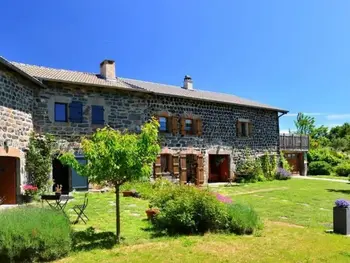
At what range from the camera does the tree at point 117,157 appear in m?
7.24

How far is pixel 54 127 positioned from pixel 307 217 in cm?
1141

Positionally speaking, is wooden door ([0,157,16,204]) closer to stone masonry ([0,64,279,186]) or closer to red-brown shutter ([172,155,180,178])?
stone masonry ([0,64,279,186])

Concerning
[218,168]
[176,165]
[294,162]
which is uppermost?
[176,165]

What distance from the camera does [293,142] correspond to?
27.0 m

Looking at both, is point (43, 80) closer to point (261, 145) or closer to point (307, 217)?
point (307, 217)

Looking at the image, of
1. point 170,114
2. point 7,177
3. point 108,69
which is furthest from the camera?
point 170,114

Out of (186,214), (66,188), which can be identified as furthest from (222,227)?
(66,188)

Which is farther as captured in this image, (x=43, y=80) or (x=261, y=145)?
(x=261, y=145)

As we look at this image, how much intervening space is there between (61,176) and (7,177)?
283 cm

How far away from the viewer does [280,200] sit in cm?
1391

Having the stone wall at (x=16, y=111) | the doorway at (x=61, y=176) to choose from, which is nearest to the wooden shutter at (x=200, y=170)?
the doorway at (x=61, y=176)

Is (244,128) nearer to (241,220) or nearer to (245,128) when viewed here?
(245,128)

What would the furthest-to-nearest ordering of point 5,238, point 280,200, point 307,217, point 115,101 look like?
point 115,101
point 280,200
point 307,217
point 5,238

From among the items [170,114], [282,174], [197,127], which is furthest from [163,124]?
[282,174]
